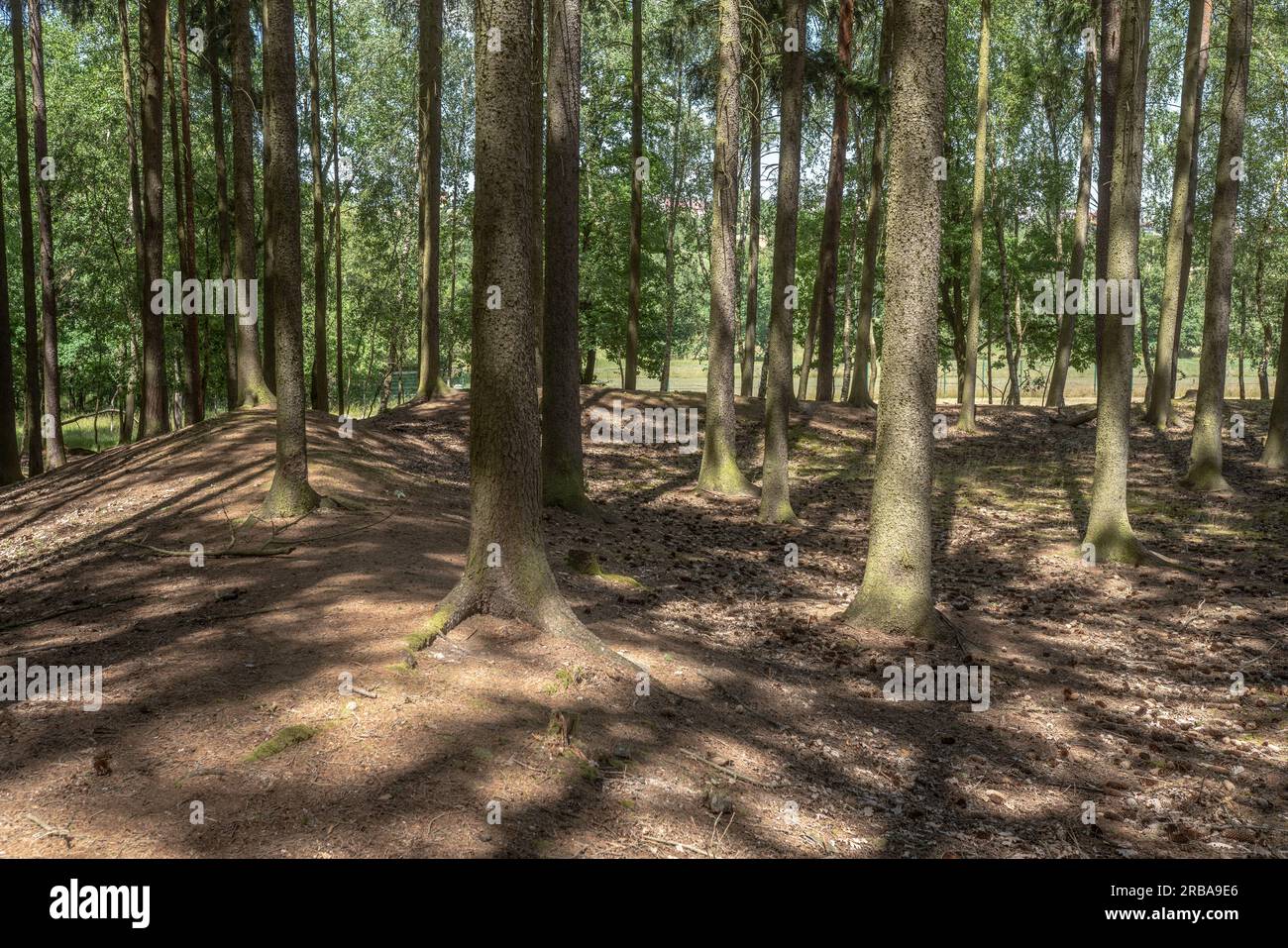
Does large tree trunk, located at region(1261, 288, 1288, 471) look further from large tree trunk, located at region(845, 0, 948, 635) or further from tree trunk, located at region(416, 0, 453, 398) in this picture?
tree trunk, located at region(416, 0, 453, 398)

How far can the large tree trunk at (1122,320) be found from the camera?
1148 centimetres

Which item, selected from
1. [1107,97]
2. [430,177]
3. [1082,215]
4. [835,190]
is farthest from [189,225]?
[1082,215]

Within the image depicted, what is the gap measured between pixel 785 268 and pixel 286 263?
23.7 ft

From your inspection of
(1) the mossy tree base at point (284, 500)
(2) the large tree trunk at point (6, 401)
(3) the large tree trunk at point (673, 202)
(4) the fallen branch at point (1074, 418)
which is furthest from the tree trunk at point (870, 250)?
(2) the large tree trunk at point (6, 401)

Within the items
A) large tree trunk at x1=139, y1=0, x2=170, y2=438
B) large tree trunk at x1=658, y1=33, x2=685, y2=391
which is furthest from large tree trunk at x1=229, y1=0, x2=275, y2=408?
large tree trunk at x1=658, y1=33, x2=685, y2=391

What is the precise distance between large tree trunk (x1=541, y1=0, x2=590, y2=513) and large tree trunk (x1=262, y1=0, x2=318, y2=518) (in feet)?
10.7

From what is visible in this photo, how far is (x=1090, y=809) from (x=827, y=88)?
17882 mm

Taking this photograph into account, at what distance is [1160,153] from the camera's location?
36.8 m

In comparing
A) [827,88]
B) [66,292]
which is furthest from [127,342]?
[827,88]

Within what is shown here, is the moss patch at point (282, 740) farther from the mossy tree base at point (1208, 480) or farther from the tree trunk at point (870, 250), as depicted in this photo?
the tree trunk at point (870, 250)

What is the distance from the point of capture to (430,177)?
72.9 feet

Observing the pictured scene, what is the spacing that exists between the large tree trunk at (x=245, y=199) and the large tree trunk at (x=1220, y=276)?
1692 cm

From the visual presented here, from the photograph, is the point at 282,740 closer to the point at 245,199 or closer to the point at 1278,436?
the point at 245,199
